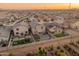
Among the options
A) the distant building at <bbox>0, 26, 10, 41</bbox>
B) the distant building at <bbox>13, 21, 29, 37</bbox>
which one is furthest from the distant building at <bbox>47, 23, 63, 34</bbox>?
the distant building at <bbox>0, 26, 10, 41</bbox>

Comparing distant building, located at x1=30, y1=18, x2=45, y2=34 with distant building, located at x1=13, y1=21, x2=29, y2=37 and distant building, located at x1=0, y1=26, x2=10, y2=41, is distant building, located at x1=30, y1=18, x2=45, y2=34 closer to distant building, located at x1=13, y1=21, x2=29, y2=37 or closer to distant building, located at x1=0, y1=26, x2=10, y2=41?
distant building, located at x1=13, y1=21, x2=29, y2=37

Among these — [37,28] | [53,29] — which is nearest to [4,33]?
[37,28]

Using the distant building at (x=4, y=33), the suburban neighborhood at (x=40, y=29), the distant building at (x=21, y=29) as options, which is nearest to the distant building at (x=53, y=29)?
the suburban neighborhood at (x=40, y=29)

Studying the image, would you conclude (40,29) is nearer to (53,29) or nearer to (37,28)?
(37,28)

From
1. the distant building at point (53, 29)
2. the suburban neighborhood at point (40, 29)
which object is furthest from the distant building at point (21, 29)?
the distant building at point (53, 29)

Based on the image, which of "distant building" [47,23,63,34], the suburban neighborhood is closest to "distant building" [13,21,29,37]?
the suburban neighborhood

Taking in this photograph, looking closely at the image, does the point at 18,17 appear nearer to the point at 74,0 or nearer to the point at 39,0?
the point at 39,0

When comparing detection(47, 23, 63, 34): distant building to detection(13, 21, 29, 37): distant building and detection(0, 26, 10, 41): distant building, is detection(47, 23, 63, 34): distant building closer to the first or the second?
detection(13, 21, 29, 37): distant building

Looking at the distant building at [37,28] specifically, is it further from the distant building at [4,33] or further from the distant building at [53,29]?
the distant building at [4,33]

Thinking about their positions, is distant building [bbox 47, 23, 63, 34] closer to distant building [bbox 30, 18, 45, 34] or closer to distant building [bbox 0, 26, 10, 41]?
distant building [bbox 30, 18, 45, 34]

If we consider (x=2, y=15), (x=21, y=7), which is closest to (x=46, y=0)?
(x=21, y=7)

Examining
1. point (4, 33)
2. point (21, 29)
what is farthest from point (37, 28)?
point (4, 33)

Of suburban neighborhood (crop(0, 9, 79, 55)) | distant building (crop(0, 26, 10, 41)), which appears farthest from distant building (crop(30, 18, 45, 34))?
distant building (crop(0, 26, 10, 41))

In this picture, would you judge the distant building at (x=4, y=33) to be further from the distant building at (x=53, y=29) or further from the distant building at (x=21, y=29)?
the distant building at (x=53, y=29)
